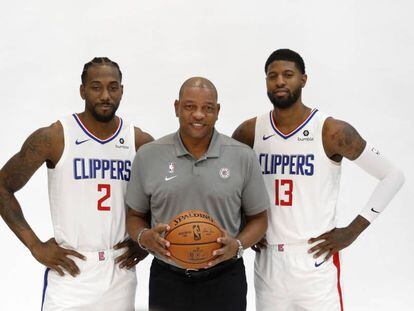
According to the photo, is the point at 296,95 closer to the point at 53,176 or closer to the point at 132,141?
the point at 132,141

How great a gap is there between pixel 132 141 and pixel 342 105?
2959 millimetres

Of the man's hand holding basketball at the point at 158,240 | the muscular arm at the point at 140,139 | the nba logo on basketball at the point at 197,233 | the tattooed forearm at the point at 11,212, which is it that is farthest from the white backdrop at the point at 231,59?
the nba logo on basketball at the point at 197,233

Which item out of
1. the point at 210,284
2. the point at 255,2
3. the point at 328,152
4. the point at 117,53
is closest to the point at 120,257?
the point at 210,284

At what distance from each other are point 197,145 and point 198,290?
0.75m

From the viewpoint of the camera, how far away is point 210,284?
305 centimetres

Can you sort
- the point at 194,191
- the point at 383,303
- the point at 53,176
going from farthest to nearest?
the point at 383,303 < the point at 53,176 < the point at 194,191

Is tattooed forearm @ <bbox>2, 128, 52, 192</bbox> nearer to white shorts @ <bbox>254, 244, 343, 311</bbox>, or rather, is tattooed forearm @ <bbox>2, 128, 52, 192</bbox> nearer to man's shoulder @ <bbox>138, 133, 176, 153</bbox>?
man's shoulder @ <bbox>138, 133, 176, 153</bbox>

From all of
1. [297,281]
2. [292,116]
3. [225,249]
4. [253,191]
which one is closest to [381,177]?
[292,116]

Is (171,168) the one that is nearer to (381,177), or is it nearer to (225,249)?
(225,249)

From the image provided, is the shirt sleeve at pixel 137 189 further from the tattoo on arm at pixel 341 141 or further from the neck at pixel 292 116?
the tattoo on arm at pixel 341 141

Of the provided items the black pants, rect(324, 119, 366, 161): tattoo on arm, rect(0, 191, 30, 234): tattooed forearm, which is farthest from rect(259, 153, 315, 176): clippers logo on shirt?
rect(0, 191, 30, 234): tattooed forearm

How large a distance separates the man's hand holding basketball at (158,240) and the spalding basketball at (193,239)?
25mm

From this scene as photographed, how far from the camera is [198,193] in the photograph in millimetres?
2988

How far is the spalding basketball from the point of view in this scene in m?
2.75
